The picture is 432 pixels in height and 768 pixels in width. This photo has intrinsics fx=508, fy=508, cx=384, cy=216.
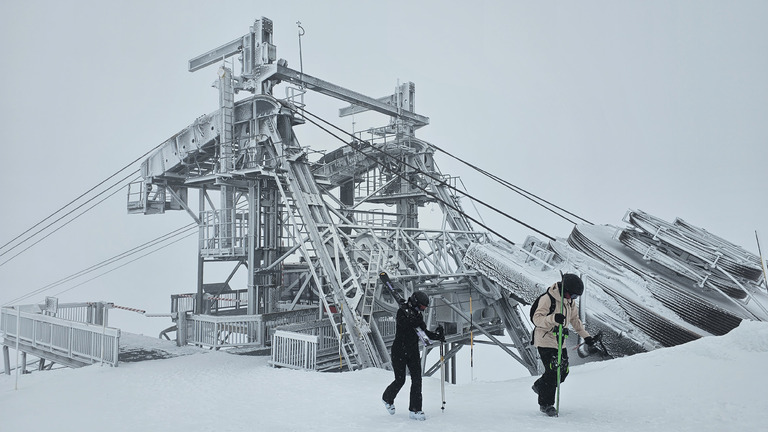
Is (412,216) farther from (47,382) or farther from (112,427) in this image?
(112,427)

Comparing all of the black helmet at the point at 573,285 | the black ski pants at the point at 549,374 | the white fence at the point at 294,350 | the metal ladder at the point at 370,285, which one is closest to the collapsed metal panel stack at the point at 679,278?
the black ski pants at the point at 549,374

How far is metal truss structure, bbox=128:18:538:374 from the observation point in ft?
49.2

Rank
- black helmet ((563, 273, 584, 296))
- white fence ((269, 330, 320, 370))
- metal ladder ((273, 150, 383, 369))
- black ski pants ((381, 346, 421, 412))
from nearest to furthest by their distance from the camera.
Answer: black helmet ((563, 273, 584, 296)) < black ski pants ((381, 346, 421, 412)) < white fence ((269, 330, 320, 370)) < metal ladder ((273, 150, 383, 369))

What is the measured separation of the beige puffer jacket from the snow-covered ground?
40.4 inches

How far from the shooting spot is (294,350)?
40.4 ft

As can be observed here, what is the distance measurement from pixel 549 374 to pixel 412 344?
1810 mm

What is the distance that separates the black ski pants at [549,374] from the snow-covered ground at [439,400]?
271mm

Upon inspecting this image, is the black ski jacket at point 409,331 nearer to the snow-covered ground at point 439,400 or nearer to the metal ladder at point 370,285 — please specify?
the snow-covered ground at point 439,400

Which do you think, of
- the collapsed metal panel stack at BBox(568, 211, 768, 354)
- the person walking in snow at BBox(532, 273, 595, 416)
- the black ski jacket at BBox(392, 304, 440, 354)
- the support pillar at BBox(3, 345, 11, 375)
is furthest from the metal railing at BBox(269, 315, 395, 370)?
the support pillar at BBox(3, 345, 11, 375)

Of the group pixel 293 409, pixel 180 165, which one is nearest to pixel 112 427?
pixel 293 409

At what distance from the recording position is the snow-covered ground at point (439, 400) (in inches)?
259

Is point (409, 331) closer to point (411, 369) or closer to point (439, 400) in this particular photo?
point (411, 369)

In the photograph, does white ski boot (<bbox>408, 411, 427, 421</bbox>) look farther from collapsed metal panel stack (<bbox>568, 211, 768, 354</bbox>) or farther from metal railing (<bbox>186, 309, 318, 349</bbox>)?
metal railing (<bbox>186, 309, 318, 349</bbox>)

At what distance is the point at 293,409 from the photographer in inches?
326
